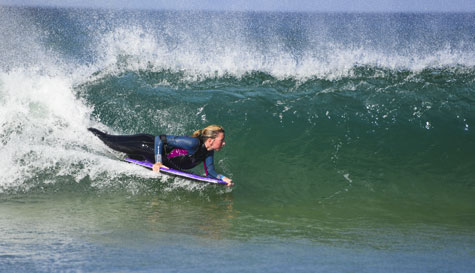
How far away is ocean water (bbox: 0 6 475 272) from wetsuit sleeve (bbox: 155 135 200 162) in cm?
50

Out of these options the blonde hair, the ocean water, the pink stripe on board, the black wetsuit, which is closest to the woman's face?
the blonde hair

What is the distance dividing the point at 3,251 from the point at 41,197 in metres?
2.59

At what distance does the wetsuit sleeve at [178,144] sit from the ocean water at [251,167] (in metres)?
0.50

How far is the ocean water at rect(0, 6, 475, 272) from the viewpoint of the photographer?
166 inches

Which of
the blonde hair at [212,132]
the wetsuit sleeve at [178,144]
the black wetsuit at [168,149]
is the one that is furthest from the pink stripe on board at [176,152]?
the blonde hair at [212,132]

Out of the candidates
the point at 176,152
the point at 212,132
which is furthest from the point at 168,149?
the point at 212,132

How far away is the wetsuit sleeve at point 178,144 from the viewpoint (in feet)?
21.8

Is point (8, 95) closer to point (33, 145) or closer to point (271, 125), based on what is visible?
point (33, 145)

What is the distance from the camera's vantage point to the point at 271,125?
29.9 ft

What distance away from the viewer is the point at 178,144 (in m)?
6.72

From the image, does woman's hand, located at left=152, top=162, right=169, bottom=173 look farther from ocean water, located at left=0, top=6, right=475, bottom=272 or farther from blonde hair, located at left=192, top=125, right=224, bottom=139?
blonde hair, located at left=192, top=125, right=224, bottom=139

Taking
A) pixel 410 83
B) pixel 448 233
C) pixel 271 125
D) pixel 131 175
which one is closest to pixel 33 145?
pixel 131 175

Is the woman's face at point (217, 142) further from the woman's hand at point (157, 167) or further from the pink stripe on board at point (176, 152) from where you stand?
the woman's hand at point (157, 167)

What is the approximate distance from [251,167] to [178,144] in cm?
156
